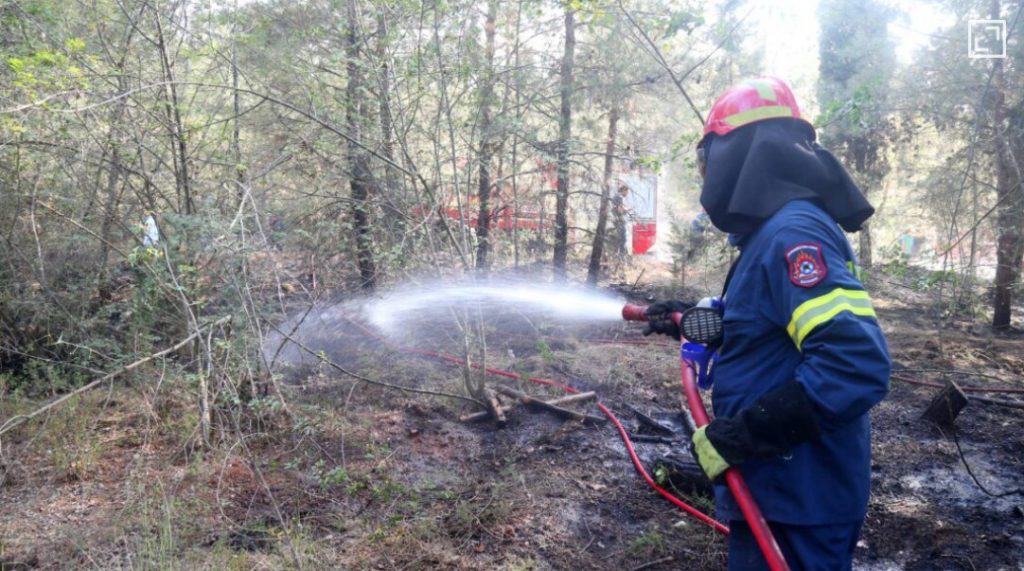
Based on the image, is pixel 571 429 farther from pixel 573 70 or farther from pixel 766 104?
pixel 573 70

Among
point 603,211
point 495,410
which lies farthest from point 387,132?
point 603,211

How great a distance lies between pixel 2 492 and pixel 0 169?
2.97m

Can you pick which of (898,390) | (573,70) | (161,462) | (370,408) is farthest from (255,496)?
(573,70)

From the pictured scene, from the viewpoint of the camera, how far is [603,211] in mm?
11375

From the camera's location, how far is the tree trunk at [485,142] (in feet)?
21.1

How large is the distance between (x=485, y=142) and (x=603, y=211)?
4672 millimetres

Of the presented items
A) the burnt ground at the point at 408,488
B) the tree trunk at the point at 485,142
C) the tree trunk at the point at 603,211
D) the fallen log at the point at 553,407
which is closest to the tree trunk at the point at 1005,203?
the burnt ground at the point at 408,488

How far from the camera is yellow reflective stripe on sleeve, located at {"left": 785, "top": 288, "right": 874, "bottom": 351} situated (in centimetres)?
184

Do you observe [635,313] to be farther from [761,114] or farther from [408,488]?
[408,488]

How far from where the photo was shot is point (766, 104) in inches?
86.9

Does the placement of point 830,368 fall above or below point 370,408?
above

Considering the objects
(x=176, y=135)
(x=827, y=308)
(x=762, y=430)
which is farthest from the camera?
(x=176, y=135)

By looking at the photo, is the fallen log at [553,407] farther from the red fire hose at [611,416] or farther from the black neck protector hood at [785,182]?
the black neck protector hood at [785,182]

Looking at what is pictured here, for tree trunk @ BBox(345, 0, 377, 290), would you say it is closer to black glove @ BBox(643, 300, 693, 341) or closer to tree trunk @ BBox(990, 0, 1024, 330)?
black glove @ BBox(643, 300, 693, 341)
